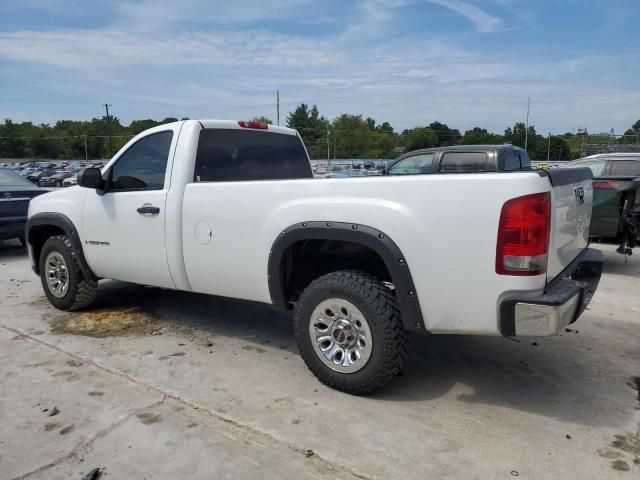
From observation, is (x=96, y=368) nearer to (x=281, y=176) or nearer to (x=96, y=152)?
(x=281, y=176)

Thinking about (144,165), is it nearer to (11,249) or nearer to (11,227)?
(11,227)

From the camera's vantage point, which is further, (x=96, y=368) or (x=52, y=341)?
(x=52, y=341)

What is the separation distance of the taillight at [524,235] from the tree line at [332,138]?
36.9 meters

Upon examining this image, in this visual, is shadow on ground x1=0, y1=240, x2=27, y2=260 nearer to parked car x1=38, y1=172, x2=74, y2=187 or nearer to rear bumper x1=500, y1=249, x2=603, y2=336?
rear bumper x1=500, y1=249, x2=603, y2=336

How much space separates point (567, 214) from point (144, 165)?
3442 mm

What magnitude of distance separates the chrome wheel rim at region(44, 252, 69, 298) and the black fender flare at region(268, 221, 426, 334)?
2882 millimetres

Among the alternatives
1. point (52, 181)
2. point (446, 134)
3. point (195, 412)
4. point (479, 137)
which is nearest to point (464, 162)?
point (195, 412)

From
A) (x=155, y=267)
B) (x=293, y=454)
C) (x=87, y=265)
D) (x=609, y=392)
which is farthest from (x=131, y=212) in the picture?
(x=609, y=392)

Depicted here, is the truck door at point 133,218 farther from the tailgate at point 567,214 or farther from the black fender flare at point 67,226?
the tailgate at point 567,214

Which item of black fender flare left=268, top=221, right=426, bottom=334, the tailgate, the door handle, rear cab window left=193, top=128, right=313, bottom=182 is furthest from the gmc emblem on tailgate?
the door handle

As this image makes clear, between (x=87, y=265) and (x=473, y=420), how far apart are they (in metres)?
3.84

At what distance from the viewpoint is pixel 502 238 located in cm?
280

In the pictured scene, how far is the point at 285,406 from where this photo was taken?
3.35 meters

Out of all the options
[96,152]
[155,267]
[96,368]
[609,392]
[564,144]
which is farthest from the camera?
[96,152]
